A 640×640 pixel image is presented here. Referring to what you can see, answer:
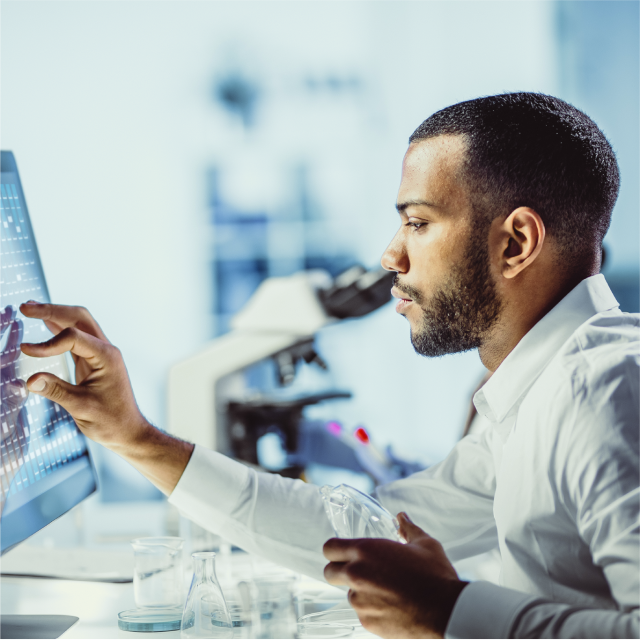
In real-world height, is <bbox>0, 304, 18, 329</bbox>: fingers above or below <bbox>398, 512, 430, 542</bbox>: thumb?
above

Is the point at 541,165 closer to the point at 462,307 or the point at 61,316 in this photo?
the point at 462,307


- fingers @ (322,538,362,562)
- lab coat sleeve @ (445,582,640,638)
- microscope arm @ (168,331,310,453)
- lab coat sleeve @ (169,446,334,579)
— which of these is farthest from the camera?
microscope arm @ (168,331,310,453)

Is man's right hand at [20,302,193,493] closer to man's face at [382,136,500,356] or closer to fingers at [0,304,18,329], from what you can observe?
fingers at [0,304,18,329]

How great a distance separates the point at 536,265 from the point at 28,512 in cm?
71

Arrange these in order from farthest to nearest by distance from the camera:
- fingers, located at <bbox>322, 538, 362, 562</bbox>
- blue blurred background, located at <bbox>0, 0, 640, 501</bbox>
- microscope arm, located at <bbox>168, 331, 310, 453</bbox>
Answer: blue blurred background, located at <bbox>0, 0, 640, 501</bbox>
microscope arm, located at <bbox>168, 331, 310, 453</bbox>
fingers, located at <bbox>322, 538, 362, 562</bbox>

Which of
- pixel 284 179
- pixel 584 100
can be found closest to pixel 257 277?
pixel 284 179

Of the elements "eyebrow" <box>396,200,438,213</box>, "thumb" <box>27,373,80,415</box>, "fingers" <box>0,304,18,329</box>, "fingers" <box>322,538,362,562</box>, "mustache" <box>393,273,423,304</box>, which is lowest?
"fingers" <box>322,538,362,562</box>

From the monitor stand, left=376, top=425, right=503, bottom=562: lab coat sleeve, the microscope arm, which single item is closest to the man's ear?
left=376, top=425, right=503, bottom=562: lab coat sleeve

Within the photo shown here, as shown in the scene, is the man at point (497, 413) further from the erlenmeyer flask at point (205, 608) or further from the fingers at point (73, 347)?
the erlenmeyer flask at point (205, 608)

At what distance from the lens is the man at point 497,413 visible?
26.8 inches

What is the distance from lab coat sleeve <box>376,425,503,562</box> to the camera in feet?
3.61

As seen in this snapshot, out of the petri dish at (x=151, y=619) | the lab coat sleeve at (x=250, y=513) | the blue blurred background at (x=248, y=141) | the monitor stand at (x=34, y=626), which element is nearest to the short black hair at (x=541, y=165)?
the lab coat sleeve at (x=250, y=513)

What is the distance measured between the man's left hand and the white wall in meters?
3.07

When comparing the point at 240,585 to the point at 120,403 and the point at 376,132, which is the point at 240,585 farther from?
the point at 376,132
